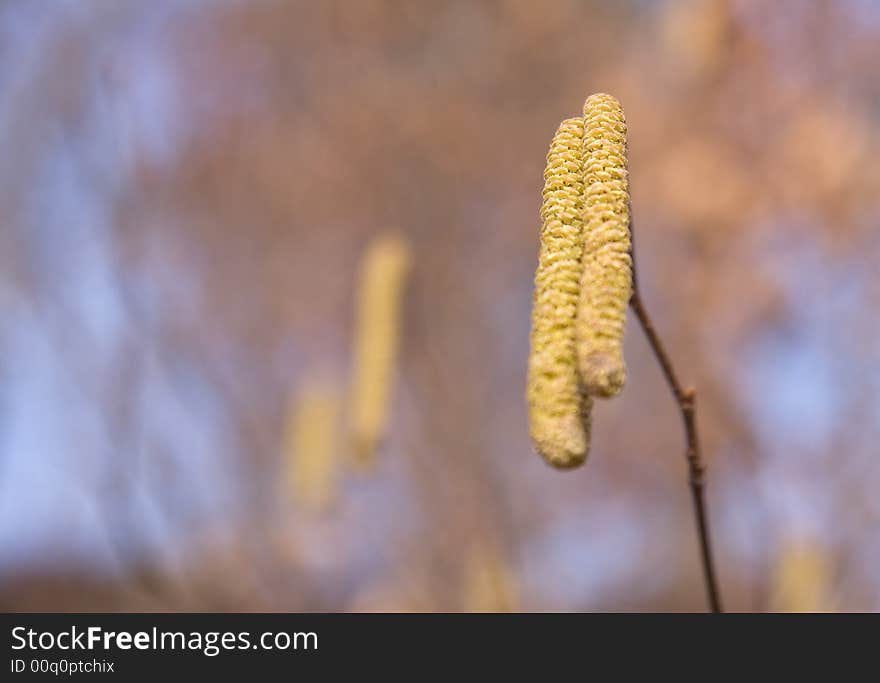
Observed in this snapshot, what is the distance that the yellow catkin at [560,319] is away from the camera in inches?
26.6

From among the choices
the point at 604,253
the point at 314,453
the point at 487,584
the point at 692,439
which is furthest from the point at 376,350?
the point at 604,253

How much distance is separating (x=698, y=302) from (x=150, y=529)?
1882 mm

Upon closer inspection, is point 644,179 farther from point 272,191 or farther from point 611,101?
point 611,101

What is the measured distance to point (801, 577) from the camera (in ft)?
6.15

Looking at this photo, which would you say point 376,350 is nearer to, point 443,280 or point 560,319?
point 560,319

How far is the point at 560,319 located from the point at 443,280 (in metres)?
2.84

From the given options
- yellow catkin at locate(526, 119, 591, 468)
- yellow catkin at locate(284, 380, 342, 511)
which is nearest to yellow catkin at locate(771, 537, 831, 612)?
yellow catkin at locate(284, 380, 342, 511)

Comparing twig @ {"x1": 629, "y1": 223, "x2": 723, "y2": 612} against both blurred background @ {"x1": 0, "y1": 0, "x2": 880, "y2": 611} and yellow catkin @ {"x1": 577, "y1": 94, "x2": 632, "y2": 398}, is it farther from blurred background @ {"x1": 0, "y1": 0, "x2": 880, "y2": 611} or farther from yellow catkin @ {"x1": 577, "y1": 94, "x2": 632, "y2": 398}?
blurred background @ {"x1": 0, "y1": 0, "x2": 880, "y2": 611}

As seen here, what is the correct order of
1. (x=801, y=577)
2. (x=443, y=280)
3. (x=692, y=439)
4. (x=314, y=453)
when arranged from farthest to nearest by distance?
(x=443, y=280), (x=314, y=453), (x=801, y=577), (x=692, y=439)

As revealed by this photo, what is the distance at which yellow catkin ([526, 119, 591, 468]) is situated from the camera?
675 mm

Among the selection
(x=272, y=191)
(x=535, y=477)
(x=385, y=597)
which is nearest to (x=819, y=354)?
(x=385, y=597)

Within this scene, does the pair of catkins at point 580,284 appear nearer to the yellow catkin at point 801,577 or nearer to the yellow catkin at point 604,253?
the yellow catkin at point 604,253

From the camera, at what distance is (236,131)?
5102mm
